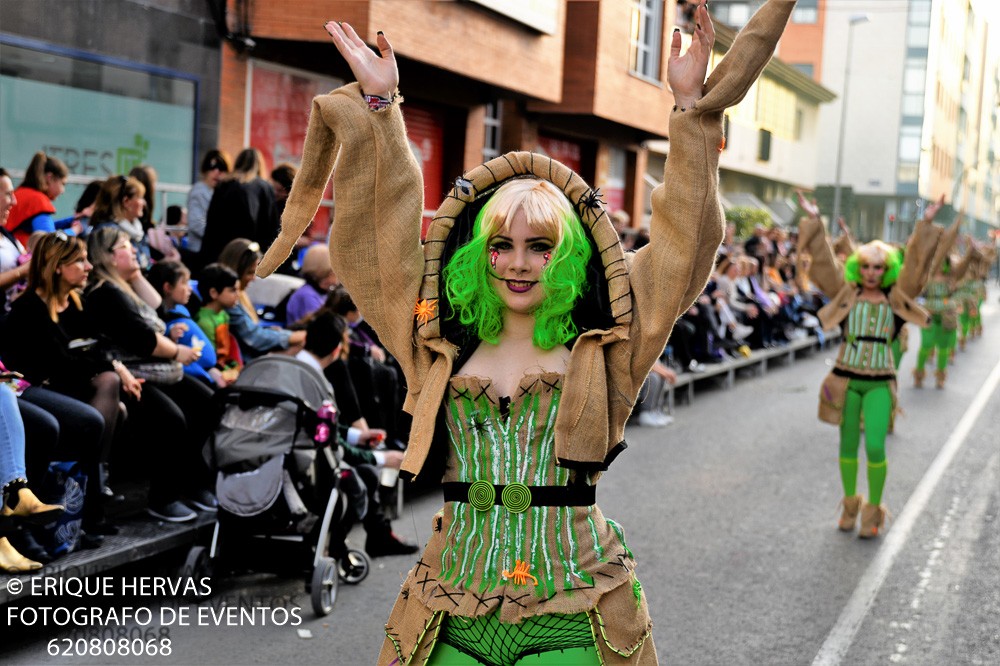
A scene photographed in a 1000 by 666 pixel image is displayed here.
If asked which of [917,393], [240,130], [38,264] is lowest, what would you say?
[917,393]

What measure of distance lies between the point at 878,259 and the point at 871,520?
72.1 inches

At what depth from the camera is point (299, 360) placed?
6.62 metres

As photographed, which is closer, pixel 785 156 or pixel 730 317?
pixel 730 317

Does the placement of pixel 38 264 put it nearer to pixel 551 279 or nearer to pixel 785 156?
pixel 551 279

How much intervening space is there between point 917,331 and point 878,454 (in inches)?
935

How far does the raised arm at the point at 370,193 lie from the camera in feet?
9.86

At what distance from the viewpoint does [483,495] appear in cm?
298

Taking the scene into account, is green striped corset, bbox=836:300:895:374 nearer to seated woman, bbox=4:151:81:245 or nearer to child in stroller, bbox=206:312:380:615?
child in stroller, bbox=206:312:380:615

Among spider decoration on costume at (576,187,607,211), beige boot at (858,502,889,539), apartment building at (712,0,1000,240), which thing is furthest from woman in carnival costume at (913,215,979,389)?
apartment building at (712,0,1000,240)

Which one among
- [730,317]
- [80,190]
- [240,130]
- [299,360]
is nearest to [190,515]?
[299,360]

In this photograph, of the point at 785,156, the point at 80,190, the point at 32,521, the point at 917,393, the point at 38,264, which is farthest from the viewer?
the point at 785,156

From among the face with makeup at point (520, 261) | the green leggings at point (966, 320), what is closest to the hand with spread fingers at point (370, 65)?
the face with makeup at point (520, 261)

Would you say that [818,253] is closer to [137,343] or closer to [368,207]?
[137,343]

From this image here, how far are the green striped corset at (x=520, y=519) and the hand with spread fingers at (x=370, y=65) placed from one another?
2.43 feet
